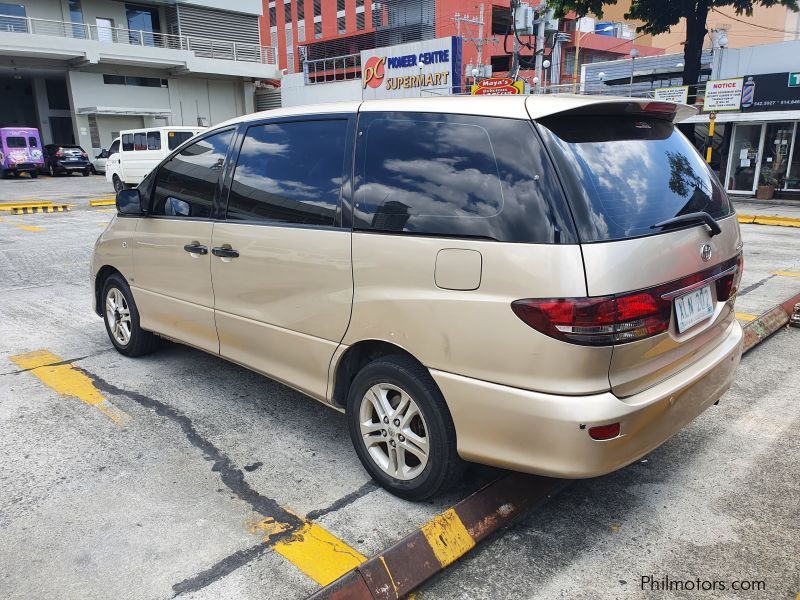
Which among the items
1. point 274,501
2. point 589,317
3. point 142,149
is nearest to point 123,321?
point 274,501

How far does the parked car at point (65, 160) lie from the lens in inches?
1209

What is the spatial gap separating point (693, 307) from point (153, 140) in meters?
19.0

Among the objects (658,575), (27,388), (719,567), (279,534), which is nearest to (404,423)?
(279,534)

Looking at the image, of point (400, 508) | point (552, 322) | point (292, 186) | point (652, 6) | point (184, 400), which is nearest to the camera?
point (552, 322)

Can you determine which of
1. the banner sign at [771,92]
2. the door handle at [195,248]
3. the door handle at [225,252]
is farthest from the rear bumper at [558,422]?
the banner sign at [771,92]

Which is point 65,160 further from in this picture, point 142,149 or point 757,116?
point 757,116

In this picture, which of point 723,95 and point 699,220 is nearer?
point 699,220

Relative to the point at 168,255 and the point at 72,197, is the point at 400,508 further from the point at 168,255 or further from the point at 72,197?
the point at 72,197

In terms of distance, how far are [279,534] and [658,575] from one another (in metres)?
1.60

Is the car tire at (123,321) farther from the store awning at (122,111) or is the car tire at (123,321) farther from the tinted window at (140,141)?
the store awning at (122,111)

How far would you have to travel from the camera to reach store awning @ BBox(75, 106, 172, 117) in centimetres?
3512

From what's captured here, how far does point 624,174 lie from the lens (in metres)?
2.63

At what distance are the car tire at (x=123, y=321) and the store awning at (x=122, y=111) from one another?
3495 centimetres

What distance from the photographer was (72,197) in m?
20.4
